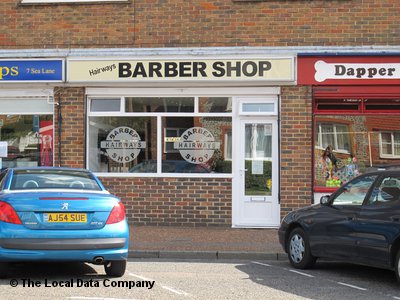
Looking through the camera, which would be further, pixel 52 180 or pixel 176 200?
pixel 176 200

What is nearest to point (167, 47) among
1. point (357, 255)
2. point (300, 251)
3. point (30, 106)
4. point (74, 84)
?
point (74, 84)

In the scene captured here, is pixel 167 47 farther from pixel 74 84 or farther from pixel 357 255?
pixel 357 255

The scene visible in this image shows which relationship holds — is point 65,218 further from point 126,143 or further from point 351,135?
point 351,135

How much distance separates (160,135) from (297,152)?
2927 millimetres

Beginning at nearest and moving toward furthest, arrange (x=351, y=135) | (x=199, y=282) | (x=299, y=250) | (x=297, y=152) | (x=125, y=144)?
(x=199, y=282), (x=299, y=250), (x=297, y=152), (x=351, y=135), (x=125, y=144)

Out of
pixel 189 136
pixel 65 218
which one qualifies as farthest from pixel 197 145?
pixel 65 218

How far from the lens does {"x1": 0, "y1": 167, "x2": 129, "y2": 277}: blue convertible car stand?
7.05m

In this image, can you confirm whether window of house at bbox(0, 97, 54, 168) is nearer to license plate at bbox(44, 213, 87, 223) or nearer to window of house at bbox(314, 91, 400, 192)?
window of house at bbox(314, 91, 400, 192)

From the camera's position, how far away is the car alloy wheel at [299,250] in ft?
28.7

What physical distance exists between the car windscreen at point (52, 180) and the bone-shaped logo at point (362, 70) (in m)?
6.31

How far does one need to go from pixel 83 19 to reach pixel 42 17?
91 centimetres

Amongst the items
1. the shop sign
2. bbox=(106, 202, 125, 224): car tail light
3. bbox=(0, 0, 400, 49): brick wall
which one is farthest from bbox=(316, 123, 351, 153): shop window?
bbox=(106, 202, 125, 224): car tail light

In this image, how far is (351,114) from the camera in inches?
508

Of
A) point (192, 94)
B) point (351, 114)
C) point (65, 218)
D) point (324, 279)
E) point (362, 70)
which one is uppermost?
point (362, 70)
